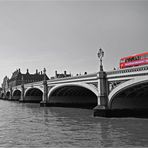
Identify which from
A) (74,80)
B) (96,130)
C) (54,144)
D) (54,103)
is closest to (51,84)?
(54,103)

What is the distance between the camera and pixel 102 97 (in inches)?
875

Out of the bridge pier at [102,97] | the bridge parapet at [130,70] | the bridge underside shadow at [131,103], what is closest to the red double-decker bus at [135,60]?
the bridge parapet at [130,70]

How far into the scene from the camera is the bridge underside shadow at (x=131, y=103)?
2274cm

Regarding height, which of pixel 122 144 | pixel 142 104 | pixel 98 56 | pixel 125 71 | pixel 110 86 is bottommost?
pixel 122 144

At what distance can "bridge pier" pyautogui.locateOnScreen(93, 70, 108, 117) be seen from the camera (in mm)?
22011

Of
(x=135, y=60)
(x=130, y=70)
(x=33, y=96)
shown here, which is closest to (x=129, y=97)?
(x=135, y=60)

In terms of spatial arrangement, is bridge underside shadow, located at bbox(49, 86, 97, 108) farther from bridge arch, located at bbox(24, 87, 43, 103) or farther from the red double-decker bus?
bridge arch, located at bbox(24, 87, 43, 103)

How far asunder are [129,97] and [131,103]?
0.73 m

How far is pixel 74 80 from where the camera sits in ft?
96.3

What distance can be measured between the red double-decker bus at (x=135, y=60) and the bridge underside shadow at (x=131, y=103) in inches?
106

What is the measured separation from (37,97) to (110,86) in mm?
40106

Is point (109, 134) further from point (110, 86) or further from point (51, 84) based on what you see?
point (51, 84)

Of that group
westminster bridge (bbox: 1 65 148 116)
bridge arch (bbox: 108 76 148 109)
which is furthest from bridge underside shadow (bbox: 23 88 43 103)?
bridge arch (bbox: 108 76 148 109)

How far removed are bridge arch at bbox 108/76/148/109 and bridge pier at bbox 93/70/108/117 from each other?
556mm
